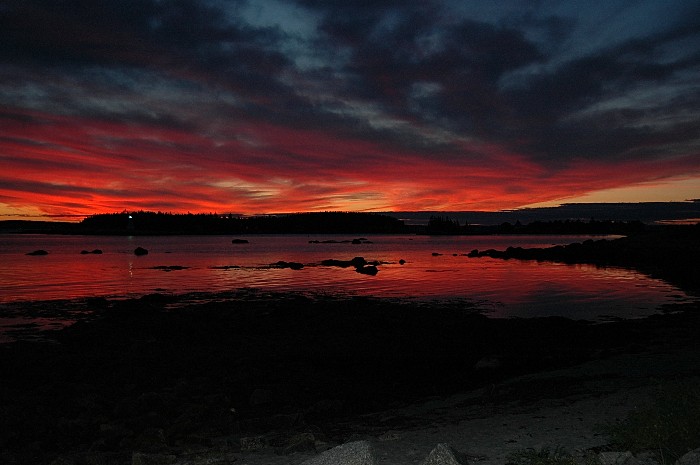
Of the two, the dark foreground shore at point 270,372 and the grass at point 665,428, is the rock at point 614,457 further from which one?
the dark foreground shore at point 270,372

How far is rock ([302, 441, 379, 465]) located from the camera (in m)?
7.17

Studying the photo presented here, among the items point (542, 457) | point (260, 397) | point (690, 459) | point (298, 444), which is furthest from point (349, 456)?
point (260, 397)

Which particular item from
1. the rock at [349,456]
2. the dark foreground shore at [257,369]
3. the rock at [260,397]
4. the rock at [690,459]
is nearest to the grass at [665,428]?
the rock at [690,459]

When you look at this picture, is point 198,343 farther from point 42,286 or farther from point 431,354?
point 42,286

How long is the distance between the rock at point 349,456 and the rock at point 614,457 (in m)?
3.25

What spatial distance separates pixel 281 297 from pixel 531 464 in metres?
29.3

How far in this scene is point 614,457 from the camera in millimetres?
7285

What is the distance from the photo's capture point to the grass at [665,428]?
24.2 feet

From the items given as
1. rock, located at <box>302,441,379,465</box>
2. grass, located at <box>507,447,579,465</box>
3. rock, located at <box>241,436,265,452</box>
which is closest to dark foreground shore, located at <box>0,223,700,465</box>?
rock, located at <box>241,436,265,452</box>

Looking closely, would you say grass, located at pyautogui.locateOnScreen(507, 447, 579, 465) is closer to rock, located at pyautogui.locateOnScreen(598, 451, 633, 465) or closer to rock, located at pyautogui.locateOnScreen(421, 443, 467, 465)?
rock, located at pyautogui.locateOnScreen(598, 451, 633, 465)

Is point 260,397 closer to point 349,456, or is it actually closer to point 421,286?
point 349,456

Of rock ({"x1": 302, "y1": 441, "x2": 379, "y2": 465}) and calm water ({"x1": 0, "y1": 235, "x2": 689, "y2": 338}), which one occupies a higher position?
rock ({"x1": 302, "y1": 441, "x2": 379, "y2": 465})

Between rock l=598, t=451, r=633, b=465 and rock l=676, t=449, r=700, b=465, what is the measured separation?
68 cm

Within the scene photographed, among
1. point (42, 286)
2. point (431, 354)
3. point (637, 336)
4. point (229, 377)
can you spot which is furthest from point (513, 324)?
point (42, 286)
